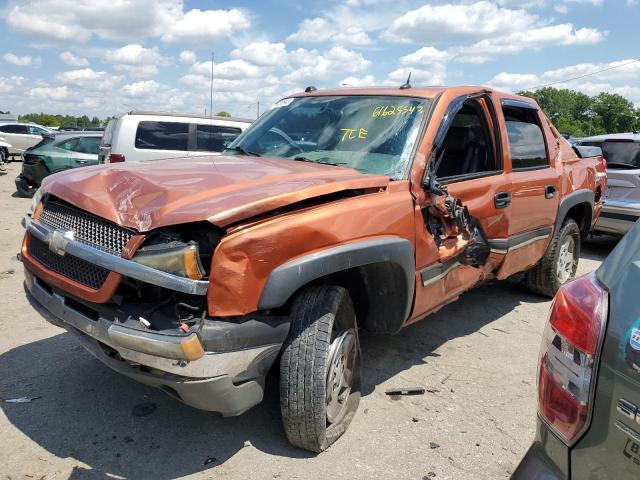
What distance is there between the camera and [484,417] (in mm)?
3367

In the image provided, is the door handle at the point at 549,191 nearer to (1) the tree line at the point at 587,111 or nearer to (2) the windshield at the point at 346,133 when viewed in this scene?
(2) the windshield at the point at 346,133

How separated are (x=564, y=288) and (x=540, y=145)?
3724mm

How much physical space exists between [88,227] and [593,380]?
90.0 inches

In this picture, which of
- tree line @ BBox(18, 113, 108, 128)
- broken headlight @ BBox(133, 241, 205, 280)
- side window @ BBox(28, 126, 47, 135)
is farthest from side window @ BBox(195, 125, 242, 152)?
tree line @ BBox(18, 113, 108, 128)

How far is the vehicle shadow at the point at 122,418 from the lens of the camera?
2.85 meters

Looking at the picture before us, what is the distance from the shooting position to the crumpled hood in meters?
2.43

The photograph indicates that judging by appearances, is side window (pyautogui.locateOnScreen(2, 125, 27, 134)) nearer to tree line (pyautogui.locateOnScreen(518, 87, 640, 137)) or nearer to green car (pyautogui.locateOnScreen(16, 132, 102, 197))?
green car (pyautogui.locateOnScreen(16, 132, 102, 197))

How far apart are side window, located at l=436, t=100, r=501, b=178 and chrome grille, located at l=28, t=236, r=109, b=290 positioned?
8.75 feet

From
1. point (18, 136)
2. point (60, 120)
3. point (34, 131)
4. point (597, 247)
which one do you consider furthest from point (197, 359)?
point (60, 120)

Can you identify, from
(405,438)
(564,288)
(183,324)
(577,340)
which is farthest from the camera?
(405,438)

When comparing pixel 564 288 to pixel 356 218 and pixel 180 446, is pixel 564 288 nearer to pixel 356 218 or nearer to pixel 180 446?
pixel 356 218

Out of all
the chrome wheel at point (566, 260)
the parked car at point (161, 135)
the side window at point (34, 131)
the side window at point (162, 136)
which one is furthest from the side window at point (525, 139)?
the side window at point (34, 131)

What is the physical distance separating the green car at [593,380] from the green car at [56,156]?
38.8 feet

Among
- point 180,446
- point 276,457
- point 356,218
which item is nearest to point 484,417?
point 276,457
